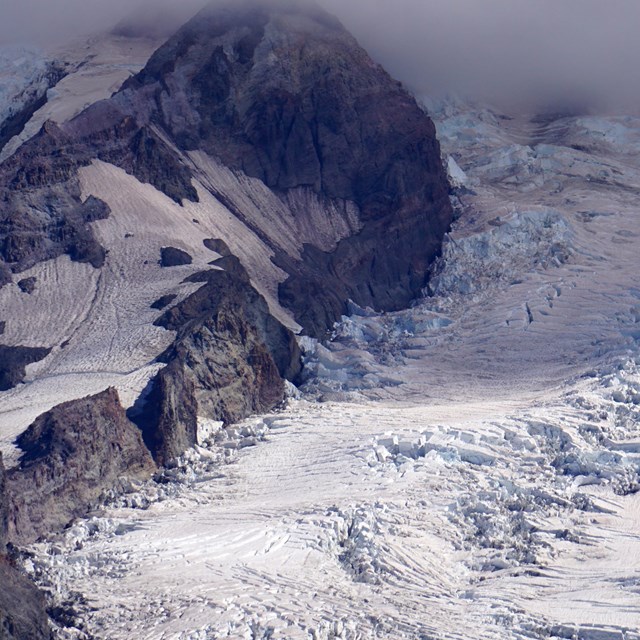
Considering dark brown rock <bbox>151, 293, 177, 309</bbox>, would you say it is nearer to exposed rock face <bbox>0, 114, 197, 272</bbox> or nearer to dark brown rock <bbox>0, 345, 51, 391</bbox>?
exposed rock face <bbox>0, 114, 197, 272</bbox>

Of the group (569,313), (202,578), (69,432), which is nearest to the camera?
(202,578)

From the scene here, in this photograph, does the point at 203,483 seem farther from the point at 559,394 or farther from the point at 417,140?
the point at 417,140

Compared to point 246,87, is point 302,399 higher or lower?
lower

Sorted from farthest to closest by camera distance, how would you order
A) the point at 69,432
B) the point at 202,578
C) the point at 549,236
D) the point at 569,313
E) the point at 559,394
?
the point at 549,236 → the point at 569,313 → the point at 559,394 → the point at 69,432 → the point at 202,578

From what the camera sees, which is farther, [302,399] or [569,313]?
[569,313]

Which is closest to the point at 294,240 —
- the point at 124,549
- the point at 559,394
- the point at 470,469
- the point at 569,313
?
the point at 569,313

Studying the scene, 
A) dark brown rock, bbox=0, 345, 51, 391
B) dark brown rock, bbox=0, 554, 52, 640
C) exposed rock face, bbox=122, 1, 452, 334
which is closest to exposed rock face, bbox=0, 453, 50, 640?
dark brown rock, bbox=0, 554, 52, 640

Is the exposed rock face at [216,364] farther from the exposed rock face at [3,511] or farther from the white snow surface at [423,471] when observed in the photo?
the exposed rock face at [3,511]
